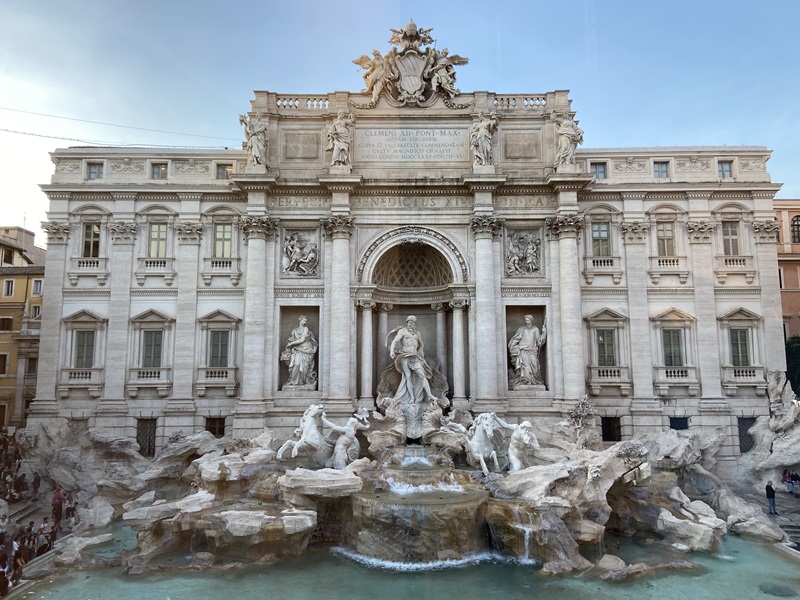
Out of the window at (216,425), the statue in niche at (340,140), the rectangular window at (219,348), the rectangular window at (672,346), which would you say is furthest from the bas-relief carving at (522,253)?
the window at (216,425)

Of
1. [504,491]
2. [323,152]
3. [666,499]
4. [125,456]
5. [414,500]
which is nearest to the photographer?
[414,500]

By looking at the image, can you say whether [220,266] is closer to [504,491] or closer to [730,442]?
[504,491]

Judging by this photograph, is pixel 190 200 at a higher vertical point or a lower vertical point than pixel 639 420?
higher

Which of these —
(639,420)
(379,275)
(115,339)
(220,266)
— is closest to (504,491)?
(639,420)

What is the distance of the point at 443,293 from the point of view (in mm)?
22719

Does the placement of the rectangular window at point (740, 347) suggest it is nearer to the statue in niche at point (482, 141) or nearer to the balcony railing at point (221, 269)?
the statue in niche at point (482, 141)

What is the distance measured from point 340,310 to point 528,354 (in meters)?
7.59

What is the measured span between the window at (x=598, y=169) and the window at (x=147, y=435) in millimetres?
20783

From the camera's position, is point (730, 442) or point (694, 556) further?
point (730, 442)

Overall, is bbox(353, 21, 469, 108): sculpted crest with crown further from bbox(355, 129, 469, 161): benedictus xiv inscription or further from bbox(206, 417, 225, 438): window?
bbox(206, 417, 225, 438): window

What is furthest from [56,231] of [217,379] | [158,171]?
[217,379]

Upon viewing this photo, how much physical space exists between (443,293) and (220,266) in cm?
929

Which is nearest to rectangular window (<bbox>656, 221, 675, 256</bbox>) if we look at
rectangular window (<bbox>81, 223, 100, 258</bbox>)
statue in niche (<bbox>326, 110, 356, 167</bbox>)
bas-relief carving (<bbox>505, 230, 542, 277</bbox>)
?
bas-relief carving (<bbox>505, 230, 542, 277</bbox>)

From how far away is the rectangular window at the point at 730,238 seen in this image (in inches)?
907
